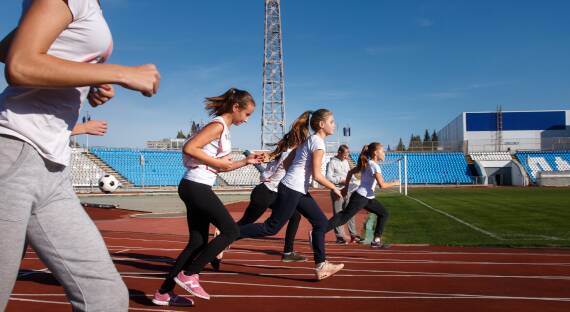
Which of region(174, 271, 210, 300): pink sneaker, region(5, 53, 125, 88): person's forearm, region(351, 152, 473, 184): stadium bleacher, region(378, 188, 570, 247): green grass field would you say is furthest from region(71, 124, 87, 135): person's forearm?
region(351, 152, 473, 184): stadium bleacher

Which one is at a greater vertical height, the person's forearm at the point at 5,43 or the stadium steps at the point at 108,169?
the person's forearm at the point at 5,43

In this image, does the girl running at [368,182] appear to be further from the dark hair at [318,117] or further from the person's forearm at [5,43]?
the person's forearm at [5,43]

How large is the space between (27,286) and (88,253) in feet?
13.7

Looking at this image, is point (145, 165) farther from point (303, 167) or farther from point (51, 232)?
point (51, 232)

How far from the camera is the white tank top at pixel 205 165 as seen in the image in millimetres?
4566

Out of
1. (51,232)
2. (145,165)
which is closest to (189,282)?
(51,232)

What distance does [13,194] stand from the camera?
174 centimetres

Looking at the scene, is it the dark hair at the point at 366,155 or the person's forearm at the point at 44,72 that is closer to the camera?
the person's forearm at the point at 44,72

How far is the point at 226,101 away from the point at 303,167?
61.3 inches

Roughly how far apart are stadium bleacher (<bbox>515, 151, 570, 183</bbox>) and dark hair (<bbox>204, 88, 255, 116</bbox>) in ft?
166

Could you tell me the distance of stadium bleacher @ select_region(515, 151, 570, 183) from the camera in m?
50.3

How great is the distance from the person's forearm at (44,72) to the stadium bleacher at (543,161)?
2113 inches

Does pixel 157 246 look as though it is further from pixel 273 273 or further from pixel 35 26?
pixel 35 26

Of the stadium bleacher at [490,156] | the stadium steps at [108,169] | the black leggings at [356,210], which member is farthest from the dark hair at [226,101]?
the stadium bleacher at [490,156]
